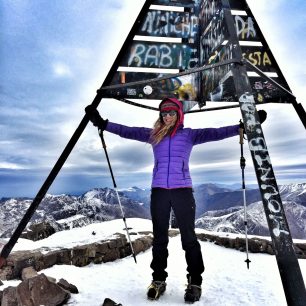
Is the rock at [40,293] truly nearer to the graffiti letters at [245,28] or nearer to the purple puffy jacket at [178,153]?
the purple puffy jacket at [178,153]

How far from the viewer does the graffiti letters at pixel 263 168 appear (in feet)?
9.39

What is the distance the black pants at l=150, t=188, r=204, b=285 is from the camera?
13.3 ft

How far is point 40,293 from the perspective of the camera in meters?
3.81

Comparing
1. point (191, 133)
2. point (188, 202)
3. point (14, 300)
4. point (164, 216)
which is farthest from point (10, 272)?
point (191, 133)

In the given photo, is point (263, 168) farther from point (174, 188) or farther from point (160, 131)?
point (160, 131)

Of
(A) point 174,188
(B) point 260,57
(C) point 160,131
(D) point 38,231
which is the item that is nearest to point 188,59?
(B) point 260,57

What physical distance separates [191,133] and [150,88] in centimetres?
142

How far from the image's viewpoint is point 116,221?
360 inches

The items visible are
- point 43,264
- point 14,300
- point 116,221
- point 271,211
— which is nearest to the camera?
point 271,211

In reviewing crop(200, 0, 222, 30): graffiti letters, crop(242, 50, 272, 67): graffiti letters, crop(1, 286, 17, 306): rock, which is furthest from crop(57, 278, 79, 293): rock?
crop(242, 50, 272, 67): graffiti letters

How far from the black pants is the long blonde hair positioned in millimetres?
650

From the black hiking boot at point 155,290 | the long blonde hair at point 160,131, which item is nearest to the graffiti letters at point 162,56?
the long blonde hair at point 160,131

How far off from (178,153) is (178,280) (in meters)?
2.07

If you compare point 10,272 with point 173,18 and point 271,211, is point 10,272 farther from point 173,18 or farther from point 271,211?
point 173,18
